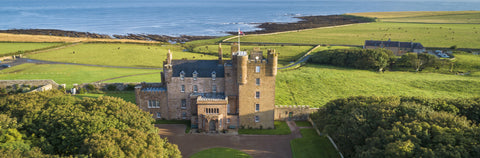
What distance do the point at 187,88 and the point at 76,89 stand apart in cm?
3205

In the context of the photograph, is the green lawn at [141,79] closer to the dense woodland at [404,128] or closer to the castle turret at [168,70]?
the castle turret at [168,70]

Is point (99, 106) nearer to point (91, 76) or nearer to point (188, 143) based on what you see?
point (188, 143)

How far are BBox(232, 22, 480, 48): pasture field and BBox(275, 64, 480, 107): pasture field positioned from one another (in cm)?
6074

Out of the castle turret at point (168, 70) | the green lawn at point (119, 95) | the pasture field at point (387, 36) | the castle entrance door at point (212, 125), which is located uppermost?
the pasture field at point (387, 36)

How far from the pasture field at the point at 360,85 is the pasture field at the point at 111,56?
40638 mm

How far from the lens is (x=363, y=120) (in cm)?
3862

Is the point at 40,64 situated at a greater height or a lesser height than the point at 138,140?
greater

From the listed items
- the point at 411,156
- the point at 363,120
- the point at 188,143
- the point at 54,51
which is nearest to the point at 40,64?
the point at 54,51

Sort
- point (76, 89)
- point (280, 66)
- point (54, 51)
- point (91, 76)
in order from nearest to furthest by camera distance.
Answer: point (76, 89)
point (91, 76)
point (280, 66)
point (54, 51)

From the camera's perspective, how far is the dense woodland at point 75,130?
30.3 metres

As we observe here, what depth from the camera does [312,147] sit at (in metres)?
46.2

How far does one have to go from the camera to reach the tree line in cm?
10369

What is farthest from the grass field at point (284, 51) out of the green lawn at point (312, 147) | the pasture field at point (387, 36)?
the green lawn at point (312, 147)

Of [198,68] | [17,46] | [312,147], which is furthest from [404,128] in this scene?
[17,46]
